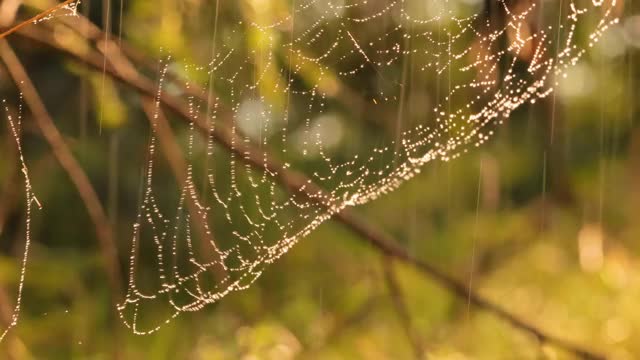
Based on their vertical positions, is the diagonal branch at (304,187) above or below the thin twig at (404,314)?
above

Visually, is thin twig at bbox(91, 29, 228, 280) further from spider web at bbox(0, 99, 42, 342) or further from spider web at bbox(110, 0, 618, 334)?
spider web at bbox(0, 99, 42, 342)

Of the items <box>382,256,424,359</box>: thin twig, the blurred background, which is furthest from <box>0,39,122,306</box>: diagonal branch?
<box>382,256,424,359</box>: thin twig

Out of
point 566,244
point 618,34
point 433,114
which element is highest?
point 618,34

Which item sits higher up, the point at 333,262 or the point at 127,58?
the point at 127,58

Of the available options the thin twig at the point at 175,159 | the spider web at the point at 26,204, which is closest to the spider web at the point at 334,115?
the thin twig at the point at 175,159

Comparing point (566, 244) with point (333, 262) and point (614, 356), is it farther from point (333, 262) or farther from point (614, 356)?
point (333, 262)

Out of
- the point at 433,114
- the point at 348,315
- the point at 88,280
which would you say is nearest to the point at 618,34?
the point at 433,114

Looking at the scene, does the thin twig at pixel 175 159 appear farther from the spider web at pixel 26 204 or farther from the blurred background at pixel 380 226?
the spider web at pixel 26 204
